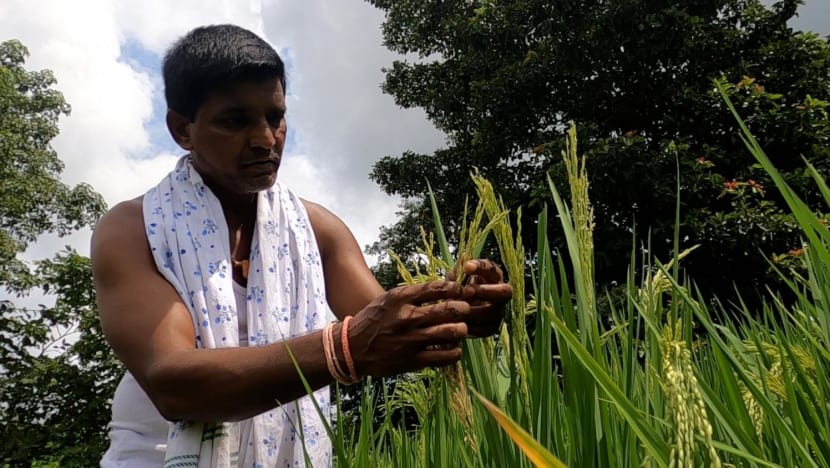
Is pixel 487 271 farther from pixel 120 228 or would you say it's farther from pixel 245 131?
pixel 120 228

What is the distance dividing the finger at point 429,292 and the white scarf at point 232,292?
87 cm

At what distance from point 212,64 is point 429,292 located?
112 centimetres

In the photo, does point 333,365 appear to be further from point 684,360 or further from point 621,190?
point 621,190

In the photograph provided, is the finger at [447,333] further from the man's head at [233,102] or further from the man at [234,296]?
the man's head at [233,102]

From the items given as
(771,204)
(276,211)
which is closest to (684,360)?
(276,211)

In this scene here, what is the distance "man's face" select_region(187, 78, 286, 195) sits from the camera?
186 centimetres

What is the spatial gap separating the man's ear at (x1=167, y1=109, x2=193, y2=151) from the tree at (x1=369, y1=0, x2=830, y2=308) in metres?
7.01

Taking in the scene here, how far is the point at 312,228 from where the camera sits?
2445 mm

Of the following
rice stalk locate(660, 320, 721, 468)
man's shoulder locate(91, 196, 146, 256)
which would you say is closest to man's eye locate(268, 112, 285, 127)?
man's shoulder locate(91, 196, 146, 256)

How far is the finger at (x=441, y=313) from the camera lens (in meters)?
1.05

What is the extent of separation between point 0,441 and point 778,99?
38.8 feet

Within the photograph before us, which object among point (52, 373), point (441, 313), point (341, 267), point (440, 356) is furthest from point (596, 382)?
point (52, 373)

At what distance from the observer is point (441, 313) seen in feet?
3.51

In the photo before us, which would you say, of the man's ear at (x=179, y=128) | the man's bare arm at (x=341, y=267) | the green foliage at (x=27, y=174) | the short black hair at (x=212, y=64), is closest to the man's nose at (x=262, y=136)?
the short black hair at (x=212, y=64)
